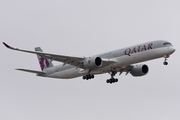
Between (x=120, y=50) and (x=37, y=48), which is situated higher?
(x=37, y=48)

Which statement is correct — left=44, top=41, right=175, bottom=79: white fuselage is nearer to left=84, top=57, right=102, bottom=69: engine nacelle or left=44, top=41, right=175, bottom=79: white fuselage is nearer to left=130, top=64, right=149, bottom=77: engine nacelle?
left=84, top=57, right=102, bottom=69: engine nacelle

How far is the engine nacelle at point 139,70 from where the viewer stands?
5548 centimetres

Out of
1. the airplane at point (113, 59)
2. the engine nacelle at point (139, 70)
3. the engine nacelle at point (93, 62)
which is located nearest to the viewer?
the airplane at point (113, 59)

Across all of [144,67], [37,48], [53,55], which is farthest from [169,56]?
[37,48]

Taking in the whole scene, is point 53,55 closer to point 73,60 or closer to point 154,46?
point 73,60

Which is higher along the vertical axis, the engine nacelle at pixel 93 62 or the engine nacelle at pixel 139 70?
the engine nacelle at pixel 139 70

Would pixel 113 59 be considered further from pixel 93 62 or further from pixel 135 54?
pixel 135 54

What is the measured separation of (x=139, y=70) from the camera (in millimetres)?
55438

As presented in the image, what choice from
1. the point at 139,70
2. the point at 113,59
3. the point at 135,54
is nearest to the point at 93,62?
the point at 113,59

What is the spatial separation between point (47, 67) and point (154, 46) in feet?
65.9

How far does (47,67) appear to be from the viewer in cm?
6031

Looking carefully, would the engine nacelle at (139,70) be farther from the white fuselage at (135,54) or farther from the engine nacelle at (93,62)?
the engine nacelle at (93,62)

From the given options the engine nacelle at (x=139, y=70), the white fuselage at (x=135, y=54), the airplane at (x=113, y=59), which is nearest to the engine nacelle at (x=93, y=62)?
the airplane at (x=113, y=59)

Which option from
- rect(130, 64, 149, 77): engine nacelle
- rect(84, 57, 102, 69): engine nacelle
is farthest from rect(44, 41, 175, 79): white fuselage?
rect(130, 64, 149, 77): engine nacelle
